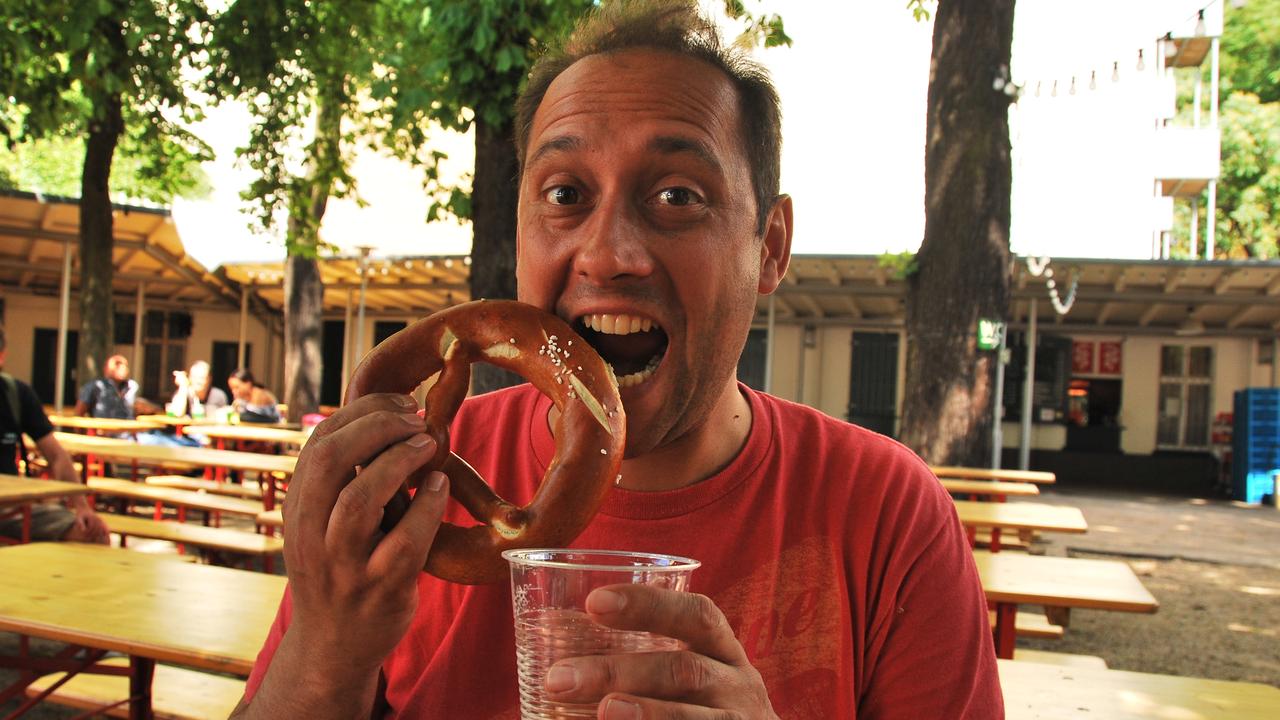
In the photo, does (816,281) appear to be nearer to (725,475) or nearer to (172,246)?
(172,246)

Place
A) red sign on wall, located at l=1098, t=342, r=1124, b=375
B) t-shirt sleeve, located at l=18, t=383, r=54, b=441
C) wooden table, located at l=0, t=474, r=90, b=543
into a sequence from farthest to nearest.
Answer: red sign on wall, located at l=1098, t=342, r=1124, b=375 < t-shirt sleeve, located at l=18, t=383, r=54, b=441 < wooden table, located at l=0, t=474, r=90, b=543

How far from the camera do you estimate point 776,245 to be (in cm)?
184

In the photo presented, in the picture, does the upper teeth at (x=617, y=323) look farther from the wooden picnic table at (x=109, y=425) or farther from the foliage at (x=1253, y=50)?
the foliage at (x=1253, y=50)

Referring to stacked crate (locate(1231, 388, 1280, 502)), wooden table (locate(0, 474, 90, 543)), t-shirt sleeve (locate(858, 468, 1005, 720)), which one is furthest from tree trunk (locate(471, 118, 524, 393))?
stacked crate (locate(1231, 388, 1280, 502))

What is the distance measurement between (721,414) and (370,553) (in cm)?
70

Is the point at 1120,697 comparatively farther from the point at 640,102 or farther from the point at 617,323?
the point at 640,102

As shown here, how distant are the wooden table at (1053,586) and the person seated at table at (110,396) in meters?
10.3

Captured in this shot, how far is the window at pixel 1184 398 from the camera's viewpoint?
62.4 ft

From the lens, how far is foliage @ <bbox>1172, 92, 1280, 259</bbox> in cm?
3062

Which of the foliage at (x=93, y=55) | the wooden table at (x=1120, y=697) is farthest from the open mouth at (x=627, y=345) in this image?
the foliage at (x=93, y=55)

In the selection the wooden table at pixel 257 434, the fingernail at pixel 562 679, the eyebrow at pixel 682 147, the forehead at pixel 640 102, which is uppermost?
the forehead at pixel 640 102

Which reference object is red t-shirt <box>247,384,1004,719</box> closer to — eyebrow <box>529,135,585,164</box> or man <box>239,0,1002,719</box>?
man <box>239,0,1002,719</box>

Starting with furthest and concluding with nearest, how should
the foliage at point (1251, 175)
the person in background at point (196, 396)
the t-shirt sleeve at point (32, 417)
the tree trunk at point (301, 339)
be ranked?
the foliage at point (1251, 175) < the tree trunk at point (301, 339) < the person in background at point (196, 396) < the t-shirt sleeve at point (32, 417)

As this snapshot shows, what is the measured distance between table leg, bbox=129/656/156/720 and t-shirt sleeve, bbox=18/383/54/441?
3779 mm
